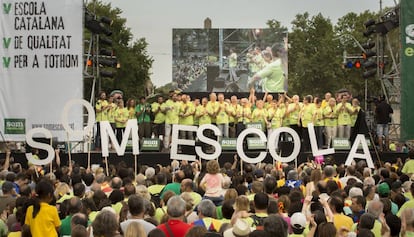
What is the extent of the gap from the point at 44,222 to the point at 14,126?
35.1ft

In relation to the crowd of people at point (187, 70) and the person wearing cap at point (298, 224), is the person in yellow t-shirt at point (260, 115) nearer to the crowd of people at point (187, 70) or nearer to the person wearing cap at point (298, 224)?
the person wearing cap at point (298, 224)

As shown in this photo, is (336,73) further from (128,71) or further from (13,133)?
(13,133)

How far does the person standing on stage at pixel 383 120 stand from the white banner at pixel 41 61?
8.83 m

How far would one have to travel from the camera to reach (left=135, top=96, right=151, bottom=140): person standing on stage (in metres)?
21.6

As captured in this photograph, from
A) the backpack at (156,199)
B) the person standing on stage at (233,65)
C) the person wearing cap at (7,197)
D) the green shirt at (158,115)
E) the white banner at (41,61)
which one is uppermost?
the person standing on stage at (233,65)

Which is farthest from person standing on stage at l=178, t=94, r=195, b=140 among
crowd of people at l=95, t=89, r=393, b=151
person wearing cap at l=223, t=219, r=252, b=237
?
person wearing cap at l=223, t=219, r=252, b=237

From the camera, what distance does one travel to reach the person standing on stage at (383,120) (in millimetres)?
21594

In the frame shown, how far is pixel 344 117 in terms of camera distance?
68.9 feet

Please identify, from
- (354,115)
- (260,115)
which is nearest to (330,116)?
(354,115)

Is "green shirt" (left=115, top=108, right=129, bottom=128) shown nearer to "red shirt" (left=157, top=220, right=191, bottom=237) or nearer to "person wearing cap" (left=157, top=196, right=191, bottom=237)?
"person wearing cap" (left=157, top=196, right=191, bottom=237)

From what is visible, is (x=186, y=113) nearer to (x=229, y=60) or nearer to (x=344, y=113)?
(x=344, y=113)

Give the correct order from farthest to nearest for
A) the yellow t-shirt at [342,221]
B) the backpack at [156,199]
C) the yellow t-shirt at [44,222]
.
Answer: the backpack at [156,199] → the yellow t-shirt at [342,221] → the yellow t-shirt at [44,222]

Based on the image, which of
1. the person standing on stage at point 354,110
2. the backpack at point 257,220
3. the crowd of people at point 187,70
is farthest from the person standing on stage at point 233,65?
the backpack at point 257,220

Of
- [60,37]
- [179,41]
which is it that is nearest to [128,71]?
[179,41]
